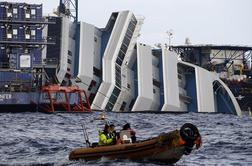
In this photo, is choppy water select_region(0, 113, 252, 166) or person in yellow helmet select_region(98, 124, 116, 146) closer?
person in yellow helmet select_region(98, 124, 116, 146)

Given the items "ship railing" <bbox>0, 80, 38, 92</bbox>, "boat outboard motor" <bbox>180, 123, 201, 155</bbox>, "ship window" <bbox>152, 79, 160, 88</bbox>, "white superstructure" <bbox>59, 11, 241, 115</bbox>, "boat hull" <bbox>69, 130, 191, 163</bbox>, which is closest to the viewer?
"boat outboard motor" <bbox>180, 123, 201, 155</bbox>

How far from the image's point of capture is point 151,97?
106062mm

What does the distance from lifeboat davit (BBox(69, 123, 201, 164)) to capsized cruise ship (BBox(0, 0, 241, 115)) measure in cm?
7033

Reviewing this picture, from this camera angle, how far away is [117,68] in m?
108

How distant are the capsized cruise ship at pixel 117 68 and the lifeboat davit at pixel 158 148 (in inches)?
2769

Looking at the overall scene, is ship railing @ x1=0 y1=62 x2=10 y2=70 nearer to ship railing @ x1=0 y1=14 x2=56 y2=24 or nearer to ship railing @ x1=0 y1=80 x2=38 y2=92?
ship railing @ x1=0 y1=80 x2=38 y2=92

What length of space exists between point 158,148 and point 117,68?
7756 cm

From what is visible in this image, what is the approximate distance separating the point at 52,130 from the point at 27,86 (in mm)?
Answer: 45034

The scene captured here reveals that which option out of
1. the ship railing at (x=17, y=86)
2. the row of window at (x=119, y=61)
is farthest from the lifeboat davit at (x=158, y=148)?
the row of window at (x=119, y=61)

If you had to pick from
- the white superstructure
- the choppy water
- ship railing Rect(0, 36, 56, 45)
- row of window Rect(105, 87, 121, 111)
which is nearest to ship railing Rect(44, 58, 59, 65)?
the white superstructure

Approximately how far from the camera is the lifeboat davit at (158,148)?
30.6 meters

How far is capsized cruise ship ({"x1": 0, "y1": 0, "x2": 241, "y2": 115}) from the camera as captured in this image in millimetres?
104938

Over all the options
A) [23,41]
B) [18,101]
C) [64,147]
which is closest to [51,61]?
[23,41]

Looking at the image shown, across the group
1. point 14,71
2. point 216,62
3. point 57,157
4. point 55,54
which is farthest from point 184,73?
point 57,157
